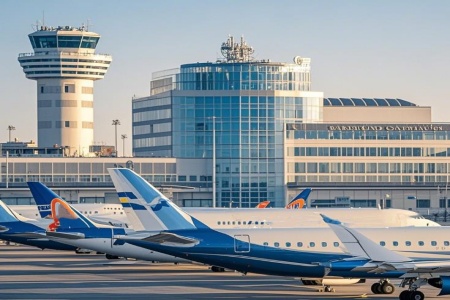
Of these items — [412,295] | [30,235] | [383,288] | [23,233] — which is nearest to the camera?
[412,295]

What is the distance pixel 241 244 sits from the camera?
159ft

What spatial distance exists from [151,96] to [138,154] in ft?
29.3

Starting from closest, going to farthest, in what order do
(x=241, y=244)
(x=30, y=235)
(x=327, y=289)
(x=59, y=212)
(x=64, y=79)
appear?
(x=241, y=244) → (x=327, y=289) → (x=59, y=212) → (x=30, y=235) → (x=64, y=79)

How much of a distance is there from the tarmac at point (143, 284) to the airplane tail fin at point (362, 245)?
130 inches

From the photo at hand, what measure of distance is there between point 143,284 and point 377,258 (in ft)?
45.0

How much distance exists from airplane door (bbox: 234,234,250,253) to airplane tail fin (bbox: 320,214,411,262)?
4531 mm

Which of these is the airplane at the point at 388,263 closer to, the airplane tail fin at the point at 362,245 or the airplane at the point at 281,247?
the airplane tail fin at the point at 362,245

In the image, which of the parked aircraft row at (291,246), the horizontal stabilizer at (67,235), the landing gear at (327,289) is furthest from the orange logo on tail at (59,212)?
the landing gear at (327,289)

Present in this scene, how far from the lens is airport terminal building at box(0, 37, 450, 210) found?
140 metres

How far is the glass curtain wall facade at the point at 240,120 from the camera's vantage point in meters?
140

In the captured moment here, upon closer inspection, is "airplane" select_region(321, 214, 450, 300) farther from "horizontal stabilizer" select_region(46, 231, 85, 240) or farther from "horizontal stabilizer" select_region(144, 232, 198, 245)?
"horizontal stabilizer" select_region(46, 231, 85, 240)

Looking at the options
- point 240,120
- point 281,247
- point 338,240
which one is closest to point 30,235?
point 281,247

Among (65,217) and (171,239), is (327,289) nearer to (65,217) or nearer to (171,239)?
(171,239)

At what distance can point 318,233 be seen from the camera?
5022 cm
